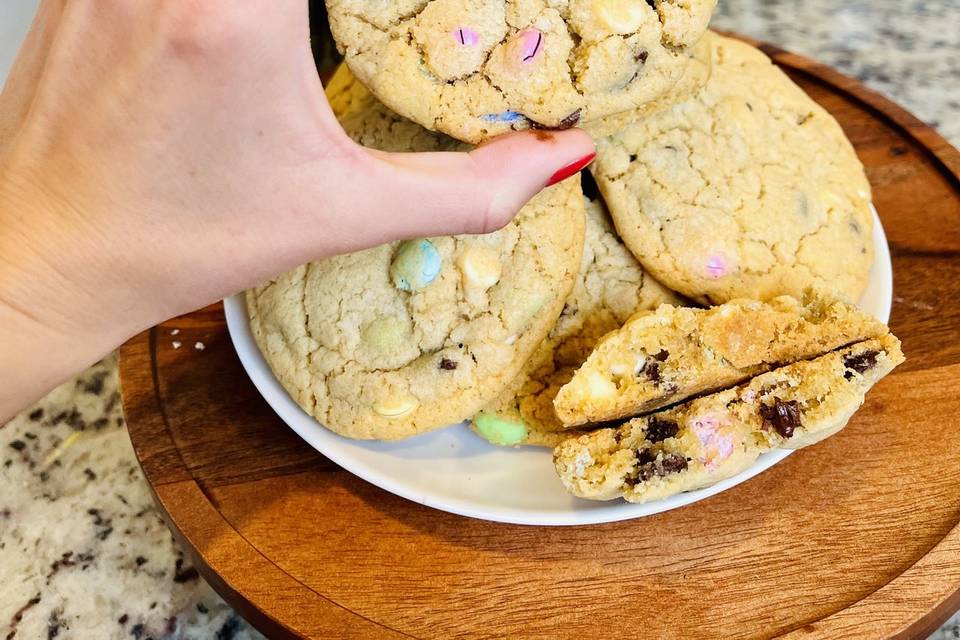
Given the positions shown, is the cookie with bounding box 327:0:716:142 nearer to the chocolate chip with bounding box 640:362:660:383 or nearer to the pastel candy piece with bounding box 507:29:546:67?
the pastel candy piece with bounding box 507:29:546:67

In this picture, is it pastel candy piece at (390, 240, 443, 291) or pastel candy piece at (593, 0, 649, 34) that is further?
pastel candy piece at (390, 240, 443, 291)

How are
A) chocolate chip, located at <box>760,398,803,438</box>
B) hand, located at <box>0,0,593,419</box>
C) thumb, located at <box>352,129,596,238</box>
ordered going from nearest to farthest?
hand, located at <box>0,0,593,419</box> < thumb, located at <box>352,129,596,238</box> < chocolate chip, located at <box>760,398,803,438</box>

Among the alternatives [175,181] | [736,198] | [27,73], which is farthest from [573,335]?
[27,73]

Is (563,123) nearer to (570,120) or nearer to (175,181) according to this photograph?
(570,120)

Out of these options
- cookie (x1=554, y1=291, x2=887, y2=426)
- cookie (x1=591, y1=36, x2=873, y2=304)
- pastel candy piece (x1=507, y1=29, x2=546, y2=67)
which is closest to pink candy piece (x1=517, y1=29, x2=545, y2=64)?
pastel candy piece (x1=507, y1=29, x2=546, y2=67)

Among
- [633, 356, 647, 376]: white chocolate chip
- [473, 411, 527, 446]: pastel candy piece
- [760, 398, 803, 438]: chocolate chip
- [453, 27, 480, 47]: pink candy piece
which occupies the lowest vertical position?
[473, 411, 527, 446]: pastel candy piece

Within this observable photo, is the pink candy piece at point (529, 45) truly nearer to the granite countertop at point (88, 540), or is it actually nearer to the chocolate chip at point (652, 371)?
the chocolate chip at point (652, 371)

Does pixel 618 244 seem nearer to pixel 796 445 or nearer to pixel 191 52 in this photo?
pixel 796 445
